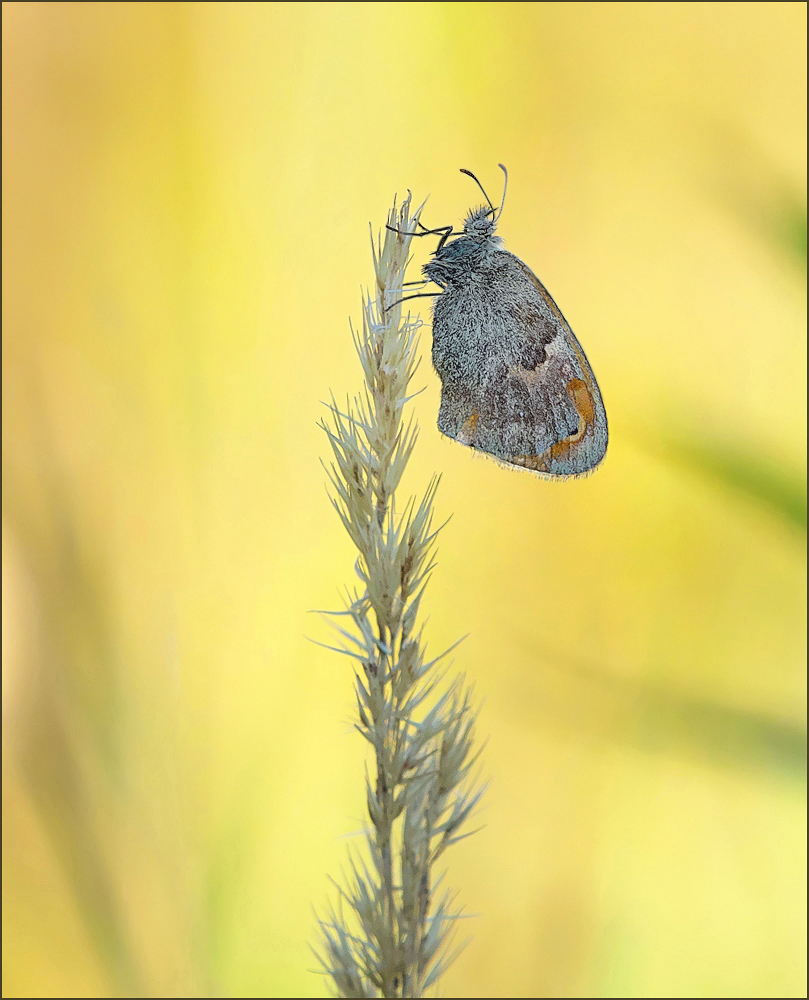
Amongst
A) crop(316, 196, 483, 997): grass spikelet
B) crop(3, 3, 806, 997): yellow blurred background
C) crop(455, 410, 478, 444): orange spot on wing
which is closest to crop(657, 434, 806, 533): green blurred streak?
crop(3, 3, 806, 997): yellow blurred background

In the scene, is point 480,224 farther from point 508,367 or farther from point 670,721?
point 670,721

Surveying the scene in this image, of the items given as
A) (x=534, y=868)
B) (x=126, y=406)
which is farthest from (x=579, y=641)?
(x=126, y=406)

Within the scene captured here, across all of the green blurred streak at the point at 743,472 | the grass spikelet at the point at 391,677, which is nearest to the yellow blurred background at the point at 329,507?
the green blurred streak at the point at 743,472

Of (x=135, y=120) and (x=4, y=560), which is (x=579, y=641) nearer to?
(x=4, y=560)

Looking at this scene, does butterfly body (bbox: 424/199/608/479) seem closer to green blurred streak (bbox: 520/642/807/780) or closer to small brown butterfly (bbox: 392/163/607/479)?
small brown butterfly (bbox: 392/163/607/479)

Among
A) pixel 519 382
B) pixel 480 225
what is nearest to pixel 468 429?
pixel 519 382

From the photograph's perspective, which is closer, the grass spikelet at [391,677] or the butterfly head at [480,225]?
the grass spikelet at [391,677]

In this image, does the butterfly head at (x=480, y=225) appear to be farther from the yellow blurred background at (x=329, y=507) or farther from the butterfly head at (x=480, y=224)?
the yellow blurred background at (x=329, y=507)
